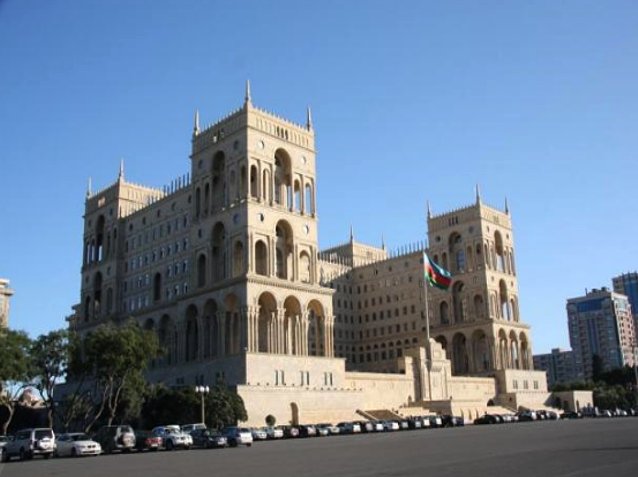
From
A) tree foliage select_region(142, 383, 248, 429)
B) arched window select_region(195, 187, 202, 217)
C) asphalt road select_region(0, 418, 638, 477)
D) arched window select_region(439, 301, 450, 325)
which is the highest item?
arched window select_region(195, 187, 202, 217)

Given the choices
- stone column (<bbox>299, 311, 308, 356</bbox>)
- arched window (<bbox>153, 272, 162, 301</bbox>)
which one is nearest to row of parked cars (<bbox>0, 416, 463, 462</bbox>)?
stone column (<bbox>299, 311, 308, 356</bbox>)

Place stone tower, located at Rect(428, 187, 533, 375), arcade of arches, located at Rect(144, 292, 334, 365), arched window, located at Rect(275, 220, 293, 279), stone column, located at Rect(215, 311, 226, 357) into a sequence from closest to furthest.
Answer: arcade of arches, located at Rect(144, 292, 334, 365), stone column, located at Rect(215, 311, 226, 357), arched window, located at Rect(275, 220, 293, 279), stone tower, located at Rect(428, 187, 533, 375)

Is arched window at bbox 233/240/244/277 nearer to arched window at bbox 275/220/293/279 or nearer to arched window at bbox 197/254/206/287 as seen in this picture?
arched window at bbox 275/220/293/279

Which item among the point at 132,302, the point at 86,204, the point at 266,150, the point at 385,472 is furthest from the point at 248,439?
the point at 86,204

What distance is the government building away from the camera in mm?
71312

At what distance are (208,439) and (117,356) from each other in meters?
15.4

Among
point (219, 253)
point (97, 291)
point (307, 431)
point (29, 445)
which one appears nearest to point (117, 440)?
point (29, 445)

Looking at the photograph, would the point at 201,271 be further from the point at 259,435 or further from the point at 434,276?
the point at 259,435

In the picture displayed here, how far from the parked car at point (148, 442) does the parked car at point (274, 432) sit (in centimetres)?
1324

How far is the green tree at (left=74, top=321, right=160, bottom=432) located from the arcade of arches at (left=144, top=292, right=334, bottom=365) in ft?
33.0

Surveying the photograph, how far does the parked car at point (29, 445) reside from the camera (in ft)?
130

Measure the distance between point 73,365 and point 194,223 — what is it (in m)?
26.0

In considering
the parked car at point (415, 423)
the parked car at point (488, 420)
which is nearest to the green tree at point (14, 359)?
the parked car at point (415, 423)

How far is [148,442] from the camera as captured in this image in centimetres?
4447
